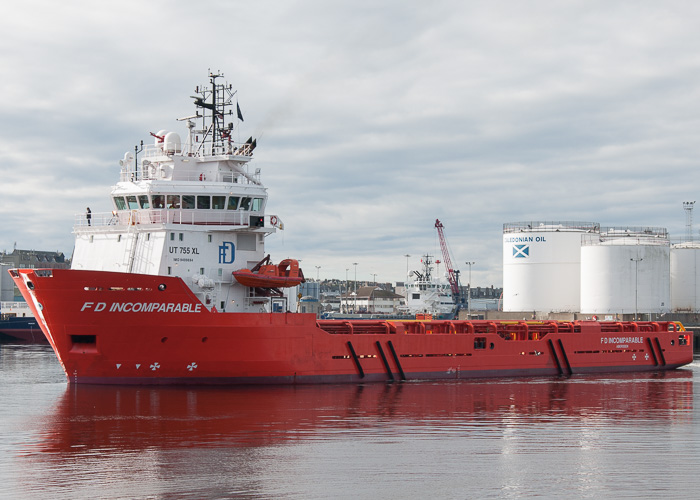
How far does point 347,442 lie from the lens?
1888 cm

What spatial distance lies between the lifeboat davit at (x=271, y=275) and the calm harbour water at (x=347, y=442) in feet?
12.8

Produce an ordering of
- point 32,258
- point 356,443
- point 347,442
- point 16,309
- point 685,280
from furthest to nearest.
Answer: point 32,258, point 16,309, point 685,280, point 347,442, point 356,443

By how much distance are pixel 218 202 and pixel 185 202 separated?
116 cm

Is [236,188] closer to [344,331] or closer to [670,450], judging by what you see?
[344,331]

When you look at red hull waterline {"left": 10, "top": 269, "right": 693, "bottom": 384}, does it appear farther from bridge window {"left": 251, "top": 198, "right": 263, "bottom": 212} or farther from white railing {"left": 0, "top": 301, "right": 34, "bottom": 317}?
white railing {"left": 0, "top": 301, "right": 34, "bottom": 317}

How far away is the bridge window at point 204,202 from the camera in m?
29.8

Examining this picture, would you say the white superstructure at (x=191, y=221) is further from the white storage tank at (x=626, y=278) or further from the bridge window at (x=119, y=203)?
the white storage tank at (x=626, y=278)

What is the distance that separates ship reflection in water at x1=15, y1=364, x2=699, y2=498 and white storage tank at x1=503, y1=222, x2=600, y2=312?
29.9 metres

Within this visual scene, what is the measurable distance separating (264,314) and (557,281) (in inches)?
1389

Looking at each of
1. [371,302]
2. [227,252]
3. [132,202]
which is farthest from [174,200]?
[371,302]

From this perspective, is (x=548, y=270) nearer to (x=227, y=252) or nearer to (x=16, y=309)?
(x=227, y=252)

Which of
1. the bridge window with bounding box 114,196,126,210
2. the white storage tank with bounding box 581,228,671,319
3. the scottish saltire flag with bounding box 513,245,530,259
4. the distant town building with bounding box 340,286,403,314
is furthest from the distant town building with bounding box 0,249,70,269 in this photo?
the bridge window with bounding box 114,196,126,210

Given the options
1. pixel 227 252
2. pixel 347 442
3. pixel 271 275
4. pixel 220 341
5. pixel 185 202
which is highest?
pixel 185 202

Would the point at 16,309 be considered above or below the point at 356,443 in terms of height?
above
